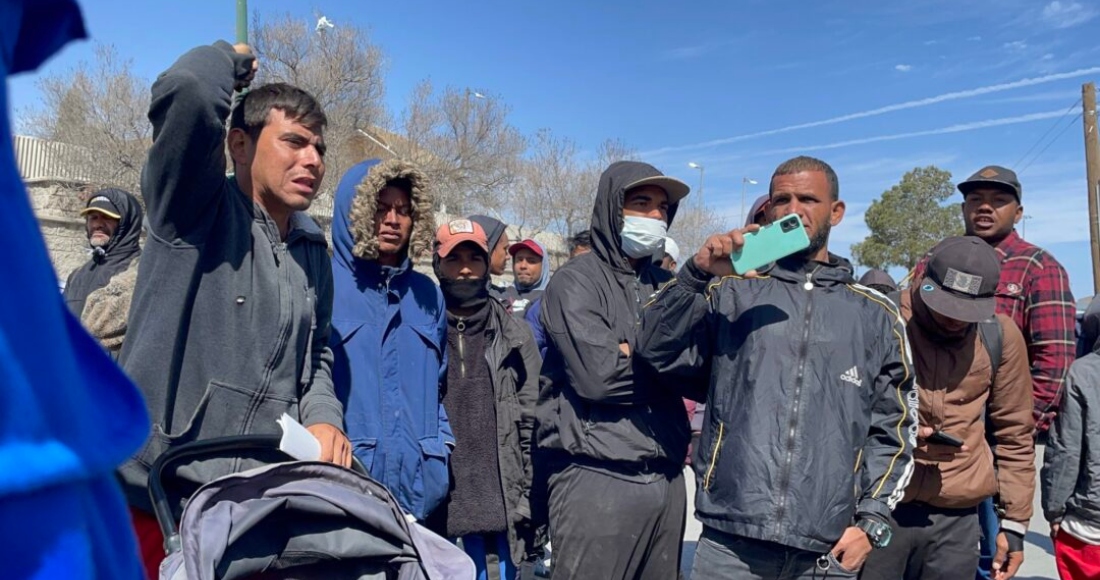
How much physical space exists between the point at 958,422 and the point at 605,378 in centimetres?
168

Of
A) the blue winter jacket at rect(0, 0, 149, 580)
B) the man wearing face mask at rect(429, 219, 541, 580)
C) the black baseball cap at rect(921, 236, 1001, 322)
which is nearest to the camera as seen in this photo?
the blue winter jacket at rect(0, 0, 149, 580)

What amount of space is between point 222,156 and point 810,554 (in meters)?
2.54

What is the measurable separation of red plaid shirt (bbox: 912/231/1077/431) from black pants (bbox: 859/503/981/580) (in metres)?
1.14

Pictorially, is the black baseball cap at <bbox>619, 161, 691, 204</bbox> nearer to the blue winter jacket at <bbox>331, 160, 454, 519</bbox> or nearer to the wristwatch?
the blue winter jacket at <bbox>331, 160, 454, 519</bbox>

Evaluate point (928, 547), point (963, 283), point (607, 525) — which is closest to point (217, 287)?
point (607, 525)

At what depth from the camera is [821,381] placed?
121 inches

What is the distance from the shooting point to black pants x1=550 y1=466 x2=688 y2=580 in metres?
→ 3.47

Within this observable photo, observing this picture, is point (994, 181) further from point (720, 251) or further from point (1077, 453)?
point (720, 251)

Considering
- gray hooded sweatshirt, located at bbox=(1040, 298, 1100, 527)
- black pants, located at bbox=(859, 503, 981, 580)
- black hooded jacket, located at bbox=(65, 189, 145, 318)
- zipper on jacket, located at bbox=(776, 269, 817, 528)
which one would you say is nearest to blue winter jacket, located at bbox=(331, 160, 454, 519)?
zipper on jacket, located at bbox=(776, 269, 817, 528)

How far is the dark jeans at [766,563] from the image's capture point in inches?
120

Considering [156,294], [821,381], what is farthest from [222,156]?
[821,381]

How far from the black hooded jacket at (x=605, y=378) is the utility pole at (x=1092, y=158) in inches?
703

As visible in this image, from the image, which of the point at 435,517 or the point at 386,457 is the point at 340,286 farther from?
the point at 435,517

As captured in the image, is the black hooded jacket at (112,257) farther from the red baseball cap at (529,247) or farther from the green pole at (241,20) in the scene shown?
the red baseball cap at (529,247)
